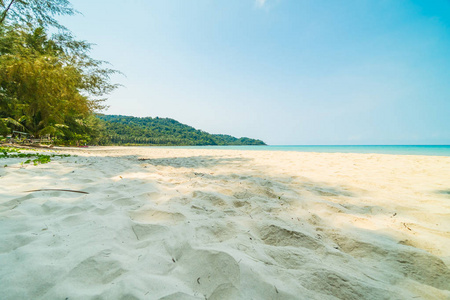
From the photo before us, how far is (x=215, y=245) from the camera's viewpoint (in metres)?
1.11

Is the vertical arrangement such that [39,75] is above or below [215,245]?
above

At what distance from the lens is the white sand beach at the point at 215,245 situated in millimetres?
800

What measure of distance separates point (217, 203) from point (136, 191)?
37.2 inches

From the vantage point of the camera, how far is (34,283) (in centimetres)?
74

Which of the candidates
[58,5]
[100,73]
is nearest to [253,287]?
[58,5]

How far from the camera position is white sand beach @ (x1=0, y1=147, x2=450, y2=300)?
800mm

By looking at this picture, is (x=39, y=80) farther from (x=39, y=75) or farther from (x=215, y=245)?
(x=215, y=245)

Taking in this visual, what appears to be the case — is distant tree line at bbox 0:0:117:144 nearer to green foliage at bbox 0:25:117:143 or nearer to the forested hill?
green foliage at bbox 0:25:117:143

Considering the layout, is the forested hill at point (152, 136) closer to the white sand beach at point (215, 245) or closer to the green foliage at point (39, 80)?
the green foliage at point (39, 80)

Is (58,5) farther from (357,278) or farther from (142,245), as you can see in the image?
(357,278)

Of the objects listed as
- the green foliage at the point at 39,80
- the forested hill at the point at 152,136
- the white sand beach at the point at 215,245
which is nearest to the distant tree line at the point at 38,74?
the green foliage at the point at 39,80

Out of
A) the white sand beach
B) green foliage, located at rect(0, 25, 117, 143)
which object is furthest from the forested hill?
the white sand beach

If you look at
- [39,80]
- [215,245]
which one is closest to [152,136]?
[39,80]


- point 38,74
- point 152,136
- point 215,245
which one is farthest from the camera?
point 152,136
